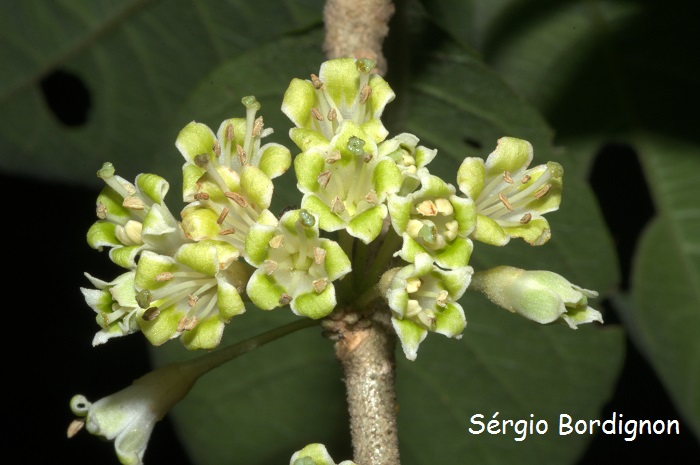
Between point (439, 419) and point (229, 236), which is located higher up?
point (229, 236)

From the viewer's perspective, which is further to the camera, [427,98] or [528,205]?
[427,98]

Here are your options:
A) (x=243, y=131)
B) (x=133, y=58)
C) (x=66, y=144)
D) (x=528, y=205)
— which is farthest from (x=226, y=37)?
(x=528, y=205)

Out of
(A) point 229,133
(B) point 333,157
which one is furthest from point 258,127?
(B) point 333,157

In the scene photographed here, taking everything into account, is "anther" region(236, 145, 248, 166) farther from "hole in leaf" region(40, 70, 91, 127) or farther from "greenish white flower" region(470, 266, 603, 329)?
"hole in leaf" region(40, 70, 91, 127)

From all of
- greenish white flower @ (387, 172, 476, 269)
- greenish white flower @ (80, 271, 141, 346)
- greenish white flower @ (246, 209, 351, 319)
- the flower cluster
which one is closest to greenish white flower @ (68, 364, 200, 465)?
the flower cluster

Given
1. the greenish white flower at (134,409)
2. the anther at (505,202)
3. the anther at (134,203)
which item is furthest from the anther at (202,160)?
the anther at (505,202)

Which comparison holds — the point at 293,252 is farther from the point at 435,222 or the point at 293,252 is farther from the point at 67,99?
the point at 67,99

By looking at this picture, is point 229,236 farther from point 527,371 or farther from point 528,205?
point 527,371
